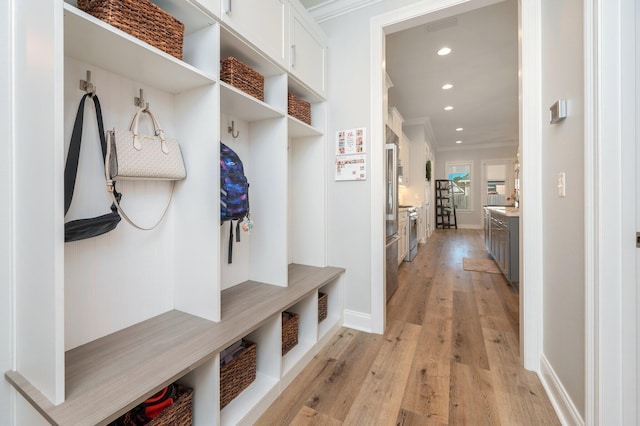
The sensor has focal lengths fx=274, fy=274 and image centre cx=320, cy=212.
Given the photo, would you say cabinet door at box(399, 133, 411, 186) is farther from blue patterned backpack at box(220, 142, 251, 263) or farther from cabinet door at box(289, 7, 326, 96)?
blue patterned backpack at box(220, 142, 251, 263)

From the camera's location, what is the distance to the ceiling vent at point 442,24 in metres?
2.69

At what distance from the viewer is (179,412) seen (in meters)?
1.07

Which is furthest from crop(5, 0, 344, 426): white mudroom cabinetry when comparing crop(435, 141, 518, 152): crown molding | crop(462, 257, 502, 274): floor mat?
crop(435, 141, 518, 152): crown molding

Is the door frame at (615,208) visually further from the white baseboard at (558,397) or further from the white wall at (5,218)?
the white wall at (5,218)

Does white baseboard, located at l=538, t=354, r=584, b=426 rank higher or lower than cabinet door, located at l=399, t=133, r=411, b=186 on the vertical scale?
lower

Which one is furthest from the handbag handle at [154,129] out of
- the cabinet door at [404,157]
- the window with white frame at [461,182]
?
the window with white frame at [461,182]

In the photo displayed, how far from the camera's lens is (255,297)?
5.40 feet

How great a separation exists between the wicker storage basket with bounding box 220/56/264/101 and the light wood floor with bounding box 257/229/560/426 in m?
1.72

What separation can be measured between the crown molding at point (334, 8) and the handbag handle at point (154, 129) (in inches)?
70.7

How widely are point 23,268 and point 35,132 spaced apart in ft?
1.49

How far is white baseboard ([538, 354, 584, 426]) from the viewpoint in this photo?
121 centimetres

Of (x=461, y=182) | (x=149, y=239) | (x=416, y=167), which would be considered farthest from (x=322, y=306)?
(x=461, y=182)

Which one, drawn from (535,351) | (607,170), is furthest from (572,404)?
(607,170)

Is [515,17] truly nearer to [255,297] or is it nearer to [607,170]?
[607,170]
